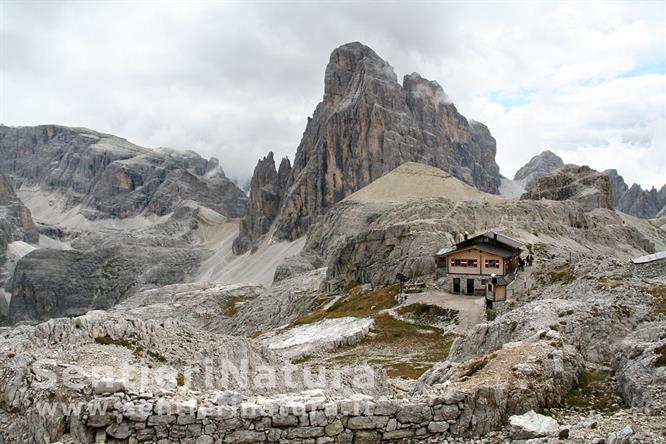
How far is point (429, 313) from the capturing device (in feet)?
187

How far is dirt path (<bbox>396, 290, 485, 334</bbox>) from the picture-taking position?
51.8 meters

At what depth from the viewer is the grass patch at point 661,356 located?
55.9 ft

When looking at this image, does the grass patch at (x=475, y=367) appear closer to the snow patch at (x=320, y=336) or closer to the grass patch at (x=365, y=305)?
the snow patch at (x=320, y=336)

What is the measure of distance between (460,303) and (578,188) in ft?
446

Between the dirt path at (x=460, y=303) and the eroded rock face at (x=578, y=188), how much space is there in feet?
387

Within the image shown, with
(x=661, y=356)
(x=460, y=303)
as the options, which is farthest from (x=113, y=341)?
(x=460, y=303)

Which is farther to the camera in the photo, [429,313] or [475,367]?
[429,313]

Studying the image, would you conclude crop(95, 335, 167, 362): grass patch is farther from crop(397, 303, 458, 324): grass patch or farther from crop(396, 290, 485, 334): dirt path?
crop(397, 303, 458, 324): grass patch

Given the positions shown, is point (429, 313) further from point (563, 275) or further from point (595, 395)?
point (595, 395)

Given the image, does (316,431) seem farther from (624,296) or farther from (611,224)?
(611,224)

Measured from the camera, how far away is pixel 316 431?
15.5m

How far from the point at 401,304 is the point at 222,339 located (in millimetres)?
38719

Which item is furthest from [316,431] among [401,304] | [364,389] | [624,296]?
[401,304]

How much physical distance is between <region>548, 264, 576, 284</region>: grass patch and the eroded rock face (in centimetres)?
12119
